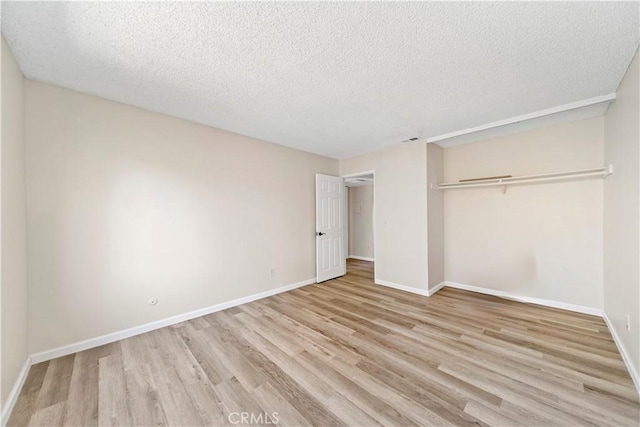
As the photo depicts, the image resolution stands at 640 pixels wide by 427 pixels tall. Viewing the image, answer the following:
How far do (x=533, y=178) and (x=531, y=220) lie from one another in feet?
1.98

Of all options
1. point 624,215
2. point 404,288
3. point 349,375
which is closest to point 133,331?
point 349,375

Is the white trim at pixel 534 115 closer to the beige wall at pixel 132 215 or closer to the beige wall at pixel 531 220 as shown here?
the beige wall at pixel 531 220

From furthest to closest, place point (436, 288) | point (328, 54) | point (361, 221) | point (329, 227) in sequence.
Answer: point (361, 221), point (329, 227), point (436, 288), point (328, 54)

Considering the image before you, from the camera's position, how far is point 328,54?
5.67 ft

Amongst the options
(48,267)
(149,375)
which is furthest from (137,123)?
(149,375)

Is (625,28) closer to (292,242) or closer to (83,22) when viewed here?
(83,22)

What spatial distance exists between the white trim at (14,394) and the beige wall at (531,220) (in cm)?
496

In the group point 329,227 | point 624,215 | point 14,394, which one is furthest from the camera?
point 329,227

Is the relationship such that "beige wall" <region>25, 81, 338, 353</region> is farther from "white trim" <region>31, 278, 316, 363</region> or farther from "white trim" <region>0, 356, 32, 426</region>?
"white trim" <region>0, 356, 32, 426</region>

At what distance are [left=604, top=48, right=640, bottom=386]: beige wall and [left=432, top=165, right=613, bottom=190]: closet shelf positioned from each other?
128 millimetres

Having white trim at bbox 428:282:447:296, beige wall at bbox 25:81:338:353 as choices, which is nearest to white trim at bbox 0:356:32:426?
beige wall at bbox 25:81:338:353

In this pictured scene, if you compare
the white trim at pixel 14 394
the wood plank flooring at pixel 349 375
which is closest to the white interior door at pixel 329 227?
the wood plank flooring at pixel 349 375

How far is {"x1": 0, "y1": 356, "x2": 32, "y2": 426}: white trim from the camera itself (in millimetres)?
1472

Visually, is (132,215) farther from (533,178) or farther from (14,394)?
(533,178)
